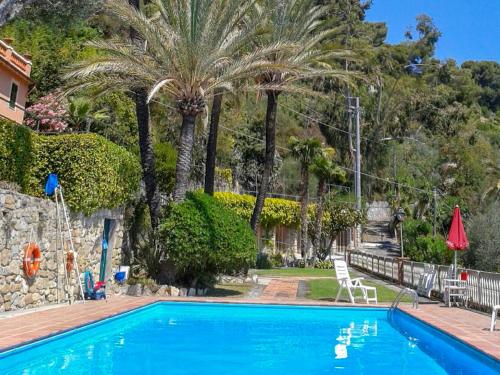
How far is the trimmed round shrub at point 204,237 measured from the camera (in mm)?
13008

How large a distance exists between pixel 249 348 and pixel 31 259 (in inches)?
185

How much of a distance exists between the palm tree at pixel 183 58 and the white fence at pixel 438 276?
24.8ft

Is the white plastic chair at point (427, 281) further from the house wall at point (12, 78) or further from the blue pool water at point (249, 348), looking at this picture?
the house wall at point (12, 78)

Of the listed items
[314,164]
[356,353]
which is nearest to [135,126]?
[314,164]

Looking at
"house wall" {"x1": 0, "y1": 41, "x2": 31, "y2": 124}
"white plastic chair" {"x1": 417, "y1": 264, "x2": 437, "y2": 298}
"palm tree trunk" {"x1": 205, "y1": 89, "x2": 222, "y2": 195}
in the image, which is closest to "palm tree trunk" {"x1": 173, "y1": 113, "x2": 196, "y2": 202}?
"palm tree trunk" {"x1": 205, "y1": 89, "x2": 222, "y2": 195}

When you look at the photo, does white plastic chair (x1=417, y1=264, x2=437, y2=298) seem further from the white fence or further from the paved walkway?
the paved walkway

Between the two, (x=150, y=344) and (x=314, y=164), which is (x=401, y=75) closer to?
(x=314, y=164)

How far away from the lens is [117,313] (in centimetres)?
991

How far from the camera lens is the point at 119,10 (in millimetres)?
13133

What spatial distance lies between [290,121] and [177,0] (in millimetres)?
36493

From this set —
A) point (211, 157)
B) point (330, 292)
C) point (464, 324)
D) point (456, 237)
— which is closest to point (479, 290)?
point (456, 237)

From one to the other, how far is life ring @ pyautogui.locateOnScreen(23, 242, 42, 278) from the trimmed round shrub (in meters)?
3.66

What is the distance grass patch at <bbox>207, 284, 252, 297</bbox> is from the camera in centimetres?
1483

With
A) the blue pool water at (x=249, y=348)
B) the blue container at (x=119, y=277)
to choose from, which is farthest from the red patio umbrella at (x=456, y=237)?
the blue container at (x=119, y=277)
